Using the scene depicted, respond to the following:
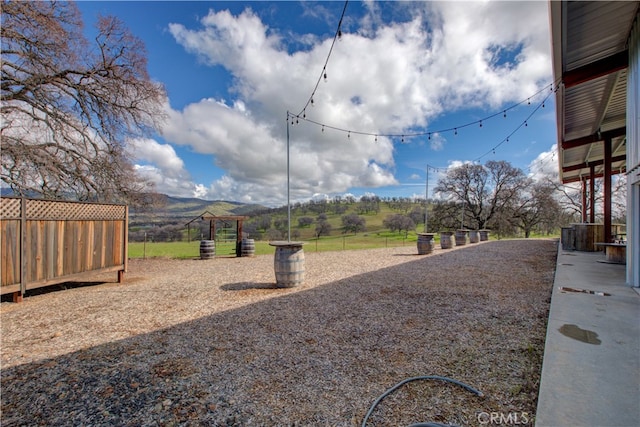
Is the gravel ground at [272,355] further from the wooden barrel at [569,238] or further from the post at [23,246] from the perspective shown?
the wooden barrel at [569,238]

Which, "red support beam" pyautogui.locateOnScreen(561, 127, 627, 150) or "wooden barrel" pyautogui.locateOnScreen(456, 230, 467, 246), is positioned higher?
"red support beam" pyautogui.locateOnScreen(561, 127, 627, 150)

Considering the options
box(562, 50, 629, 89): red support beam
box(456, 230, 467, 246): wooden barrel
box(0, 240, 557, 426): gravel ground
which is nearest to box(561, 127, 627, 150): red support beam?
box(562, 50, 629, 89): red support beam

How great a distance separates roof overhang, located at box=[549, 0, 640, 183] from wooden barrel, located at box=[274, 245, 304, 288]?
606 centimetres

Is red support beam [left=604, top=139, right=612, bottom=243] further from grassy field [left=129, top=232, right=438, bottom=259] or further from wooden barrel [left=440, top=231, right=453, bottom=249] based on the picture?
grassy field [left=129, top=232, right=438, bottom=259]

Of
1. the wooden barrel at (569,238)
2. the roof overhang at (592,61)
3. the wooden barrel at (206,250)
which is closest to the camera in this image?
the roof overhang at (592,61)

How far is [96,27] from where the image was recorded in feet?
25.2

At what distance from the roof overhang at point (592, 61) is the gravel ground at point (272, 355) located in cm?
449

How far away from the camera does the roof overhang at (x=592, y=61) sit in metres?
4.45

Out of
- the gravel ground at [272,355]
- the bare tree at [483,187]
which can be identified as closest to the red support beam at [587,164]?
the bare tree at [483,187]

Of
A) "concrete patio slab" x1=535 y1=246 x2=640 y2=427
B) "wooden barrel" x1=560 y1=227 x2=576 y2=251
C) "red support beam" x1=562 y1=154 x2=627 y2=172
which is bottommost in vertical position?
"concrete patio slab" x1=535 y1=246 x2=640 y2=427

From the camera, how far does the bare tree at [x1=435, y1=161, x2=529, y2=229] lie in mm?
25438

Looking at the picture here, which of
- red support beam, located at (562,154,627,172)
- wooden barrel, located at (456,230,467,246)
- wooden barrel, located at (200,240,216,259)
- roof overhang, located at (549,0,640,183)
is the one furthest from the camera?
wooden barrel, located at (456,230,467,246)

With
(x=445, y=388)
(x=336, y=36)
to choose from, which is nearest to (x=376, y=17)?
(x=336, y=36)

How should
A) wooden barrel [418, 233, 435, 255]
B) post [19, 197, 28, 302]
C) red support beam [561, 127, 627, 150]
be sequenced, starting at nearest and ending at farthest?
post [19, 197, 28, 302]
red support beam [561, 127, 627, 150]
wooden barrel [418, 233, 435, 255]
